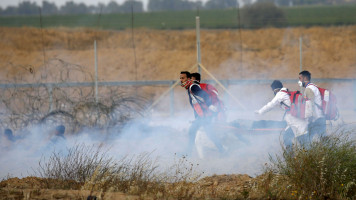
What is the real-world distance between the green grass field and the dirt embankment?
214cm

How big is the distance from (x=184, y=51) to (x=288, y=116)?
20129 mm

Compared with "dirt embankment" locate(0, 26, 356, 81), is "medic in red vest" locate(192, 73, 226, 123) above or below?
below

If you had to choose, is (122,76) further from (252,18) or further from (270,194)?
(270,194)

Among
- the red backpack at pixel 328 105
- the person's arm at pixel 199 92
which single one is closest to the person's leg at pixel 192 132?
the person's arm at pixel 199 92

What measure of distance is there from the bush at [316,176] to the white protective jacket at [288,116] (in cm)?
196

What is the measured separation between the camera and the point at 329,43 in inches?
1192

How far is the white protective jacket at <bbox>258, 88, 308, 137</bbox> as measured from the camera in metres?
9.61

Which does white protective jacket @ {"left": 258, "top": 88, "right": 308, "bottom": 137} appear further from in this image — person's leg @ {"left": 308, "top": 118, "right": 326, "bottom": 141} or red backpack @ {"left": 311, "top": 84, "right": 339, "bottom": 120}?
red backpack @ {"left": 311, "top": 84, "right": 339, "bottom": 120}

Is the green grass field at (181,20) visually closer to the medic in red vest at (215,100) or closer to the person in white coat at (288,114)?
the medic in red vest at (215,100)

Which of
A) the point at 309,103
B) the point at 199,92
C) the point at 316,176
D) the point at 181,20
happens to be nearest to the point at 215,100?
the point at 199,92

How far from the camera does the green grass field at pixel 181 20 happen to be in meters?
34.6

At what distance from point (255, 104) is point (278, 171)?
40.8 feet

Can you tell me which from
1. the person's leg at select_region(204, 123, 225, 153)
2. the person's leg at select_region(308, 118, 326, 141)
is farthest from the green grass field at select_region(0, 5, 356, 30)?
the person's leg at select_region(308, 118, 326, 141)

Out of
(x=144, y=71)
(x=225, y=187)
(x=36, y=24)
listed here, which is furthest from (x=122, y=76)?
(x=225, y=187)
